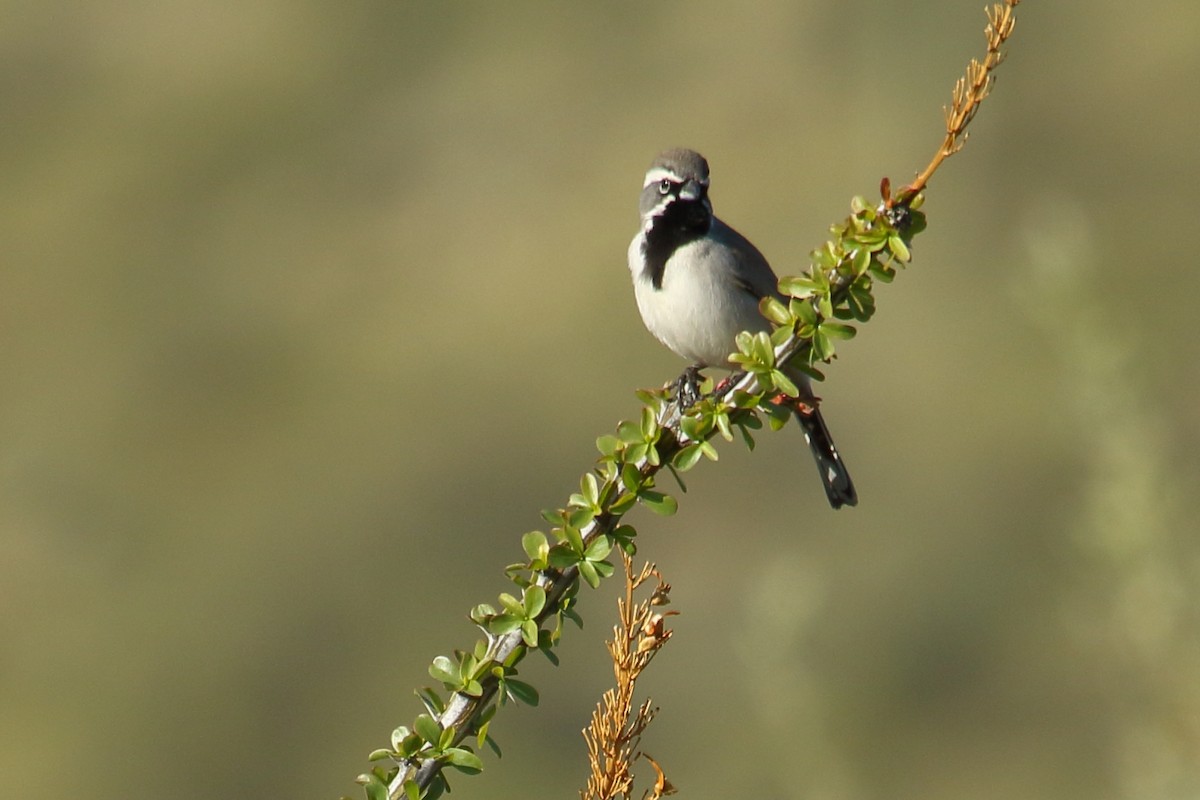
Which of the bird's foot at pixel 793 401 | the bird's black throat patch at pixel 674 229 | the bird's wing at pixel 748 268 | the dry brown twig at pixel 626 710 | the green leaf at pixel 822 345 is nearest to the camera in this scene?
the dry brown twig at pixel 626 710

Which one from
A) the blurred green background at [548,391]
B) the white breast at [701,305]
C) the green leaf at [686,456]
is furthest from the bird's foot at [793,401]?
the blurred green background at [548,391]

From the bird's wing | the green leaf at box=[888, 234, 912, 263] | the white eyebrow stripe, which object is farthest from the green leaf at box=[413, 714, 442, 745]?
the white eyebrow stripe

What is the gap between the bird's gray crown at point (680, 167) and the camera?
6.17 metres

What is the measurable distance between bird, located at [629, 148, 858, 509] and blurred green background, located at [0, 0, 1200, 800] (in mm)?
1165

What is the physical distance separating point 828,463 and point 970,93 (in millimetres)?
3616

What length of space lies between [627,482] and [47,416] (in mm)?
27462

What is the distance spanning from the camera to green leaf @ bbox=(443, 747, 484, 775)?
251cm

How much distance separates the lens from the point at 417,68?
40438 mm

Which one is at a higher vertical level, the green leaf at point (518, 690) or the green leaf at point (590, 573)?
the green leaf at point (590, 573)

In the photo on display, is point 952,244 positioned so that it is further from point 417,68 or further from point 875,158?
point 417,68

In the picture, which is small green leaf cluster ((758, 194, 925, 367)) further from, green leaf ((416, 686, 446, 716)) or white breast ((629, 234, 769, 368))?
white breast ((629, 234, 769, 368))

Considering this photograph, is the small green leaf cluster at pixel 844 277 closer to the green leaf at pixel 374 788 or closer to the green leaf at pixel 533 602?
the green leaf at pixel 533 602

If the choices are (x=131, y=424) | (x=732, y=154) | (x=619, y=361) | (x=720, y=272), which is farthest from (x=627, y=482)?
(x=732, y=154)

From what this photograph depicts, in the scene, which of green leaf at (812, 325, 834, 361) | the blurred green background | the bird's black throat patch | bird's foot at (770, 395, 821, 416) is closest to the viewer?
green leaf at (812, 325, 834, 361)
